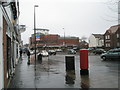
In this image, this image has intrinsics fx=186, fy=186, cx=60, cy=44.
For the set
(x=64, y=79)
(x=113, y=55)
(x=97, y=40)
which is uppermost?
(x=97, y=40)

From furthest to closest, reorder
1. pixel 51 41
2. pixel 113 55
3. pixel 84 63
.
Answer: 1. pixel 51 41
2. pixel 113 55
3. pixel 84 63

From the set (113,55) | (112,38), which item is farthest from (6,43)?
(112,38)

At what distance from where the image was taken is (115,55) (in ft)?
84.4

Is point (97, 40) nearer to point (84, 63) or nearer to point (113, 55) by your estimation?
point (113, 55)

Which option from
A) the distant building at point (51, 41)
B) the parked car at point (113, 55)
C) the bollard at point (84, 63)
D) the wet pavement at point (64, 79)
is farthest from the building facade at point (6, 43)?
the distant building at point (51, 41)

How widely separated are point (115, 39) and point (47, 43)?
125ft

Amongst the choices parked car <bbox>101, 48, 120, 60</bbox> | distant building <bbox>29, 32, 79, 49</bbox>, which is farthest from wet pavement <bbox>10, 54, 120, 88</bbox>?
distant building <bbox>29, 32, 79, 49</bbox>

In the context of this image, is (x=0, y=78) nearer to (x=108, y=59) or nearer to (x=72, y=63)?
(x=72, y=63)

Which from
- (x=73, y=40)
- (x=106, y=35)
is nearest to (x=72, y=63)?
(x=106, y=35)

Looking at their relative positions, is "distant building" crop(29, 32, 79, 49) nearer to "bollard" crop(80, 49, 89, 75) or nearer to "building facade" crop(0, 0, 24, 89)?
"bollard" crop(80, 49, 89, 75)

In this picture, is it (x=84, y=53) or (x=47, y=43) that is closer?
(x=84, y=53)

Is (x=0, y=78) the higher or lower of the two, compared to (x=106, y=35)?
lower

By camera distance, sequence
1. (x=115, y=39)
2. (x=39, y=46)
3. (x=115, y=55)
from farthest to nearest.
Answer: (x=39, y=46) → (x=115, y=39) → (x=115, y=55)

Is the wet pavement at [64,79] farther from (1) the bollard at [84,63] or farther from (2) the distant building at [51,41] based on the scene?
(2) the distant building at [51,41]
